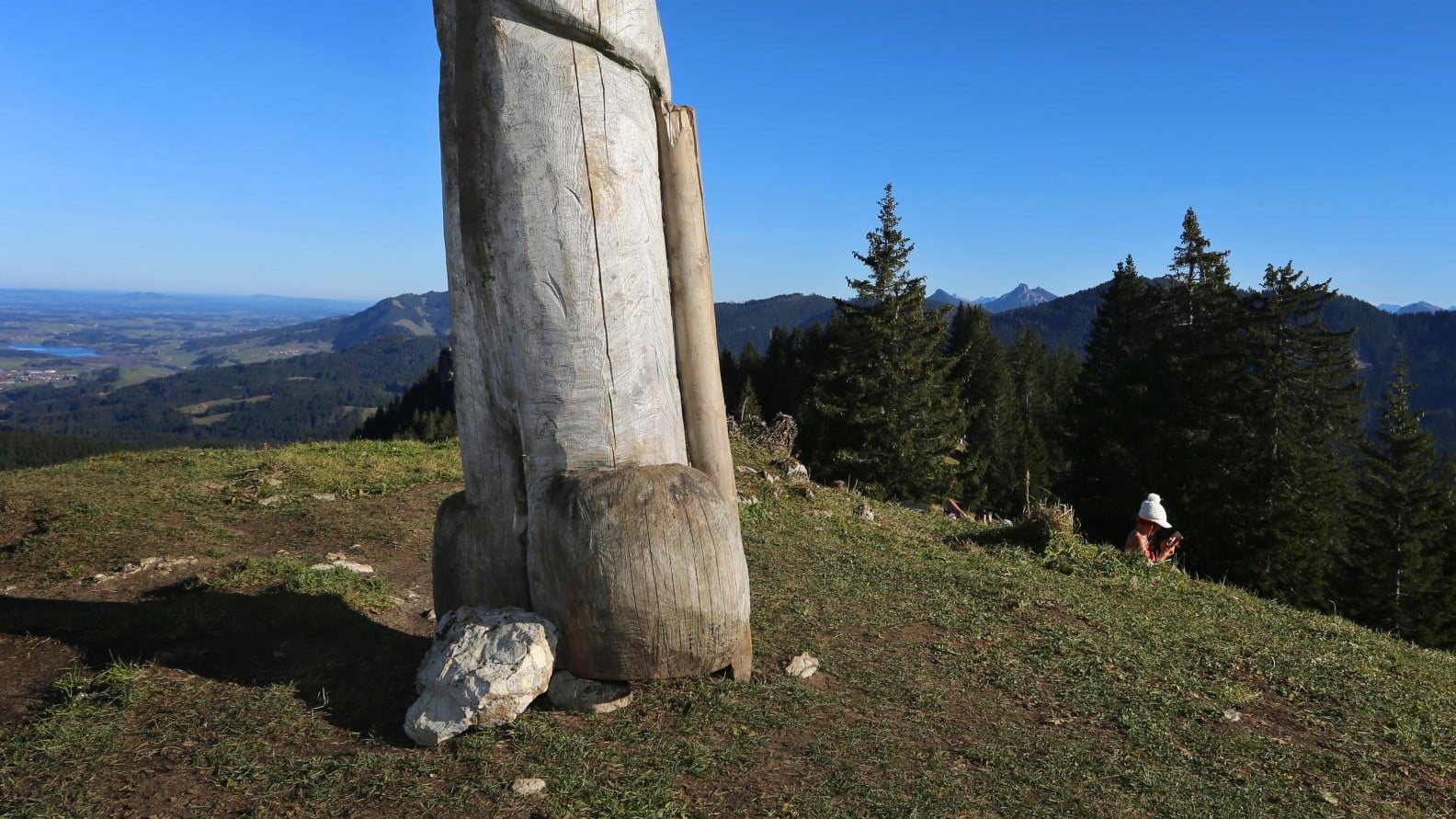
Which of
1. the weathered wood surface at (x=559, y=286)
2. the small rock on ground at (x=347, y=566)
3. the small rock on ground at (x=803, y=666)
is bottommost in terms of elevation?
the small rock on ground at (x=803, y=666)

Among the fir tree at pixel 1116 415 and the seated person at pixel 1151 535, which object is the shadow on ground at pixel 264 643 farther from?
the fir tree at pixel 1116 415

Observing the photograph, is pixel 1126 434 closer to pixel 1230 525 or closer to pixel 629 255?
pixel 1230 525

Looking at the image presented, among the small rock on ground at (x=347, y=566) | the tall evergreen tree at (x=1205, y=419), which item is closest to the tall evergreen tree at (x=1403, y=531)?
the tall evergreen tree at (x=1205, y=419)

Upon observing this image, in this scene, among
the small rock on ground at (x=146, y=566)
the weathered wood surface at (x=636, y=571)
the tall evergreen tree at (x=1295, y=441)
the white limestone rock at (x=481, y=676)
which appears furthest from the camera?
the tall evergreen tree at (x=1295, y=441)

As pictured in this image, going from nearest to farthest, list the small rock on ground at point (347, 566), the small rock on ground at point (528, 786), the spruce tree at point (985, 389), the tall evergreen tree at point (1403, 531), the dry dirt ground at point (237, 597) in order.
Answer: the small rock on ground at point (528, 786), the dry dirt ground at point (237, 597), the small rock on ground at point (347, 566), the tall evergreen tree at point (1403, 531), the spruce tree at point (985, 389)

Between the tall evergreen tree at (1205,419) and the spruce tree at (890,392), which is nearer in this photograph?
the tall evergreen tree at (1205,419)

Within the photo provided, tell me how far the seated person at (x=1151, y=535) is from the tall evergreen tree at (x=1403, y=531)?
2368cm

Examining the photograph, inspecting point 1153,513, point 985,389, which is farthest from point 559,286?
point 985,389

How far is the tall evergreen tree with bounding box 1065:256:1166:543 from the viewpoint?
29406 millimetres

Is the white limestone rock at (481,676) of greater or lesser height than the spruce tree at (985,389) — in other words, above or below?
above

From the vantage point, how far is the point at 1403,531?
27.6 metres

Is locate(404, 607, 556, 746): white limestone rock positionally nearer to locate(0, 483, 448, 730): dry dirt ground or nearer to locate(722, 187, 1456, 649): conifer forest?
locate(0, 483, 448, 730): dry dirt ground

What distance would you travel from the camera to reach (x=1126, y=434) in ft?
102

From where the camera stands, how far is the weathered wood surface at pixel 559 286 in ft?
13.9
